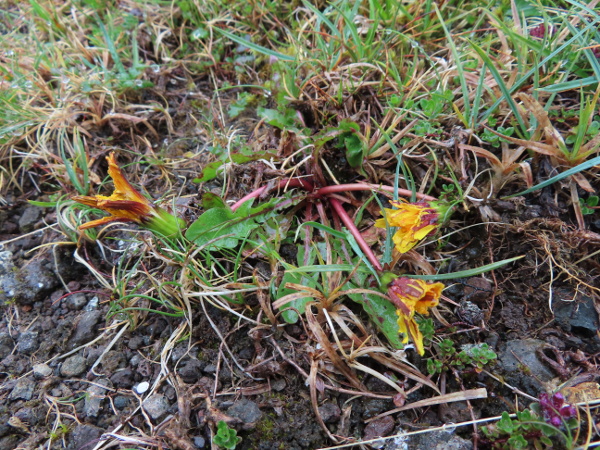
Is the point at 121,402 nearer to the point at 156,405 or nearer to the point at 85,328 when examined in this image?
the point at 156,405

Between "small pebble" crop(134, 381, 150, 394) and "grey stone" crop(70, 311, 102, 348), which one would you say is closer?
"small pebble" crop(134, 381, 150, 394)

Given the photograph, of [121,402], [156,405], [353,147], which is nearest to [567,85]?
[353,147]

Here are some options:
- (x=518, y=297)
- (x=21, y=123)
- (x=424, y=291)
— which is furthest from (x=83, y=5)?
(x=518, y=297)

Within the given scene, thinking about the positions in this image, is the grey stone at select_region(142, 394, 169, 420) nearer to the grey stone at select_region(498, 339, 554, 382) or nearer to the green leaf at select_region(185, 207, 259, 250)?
the green leaf at select_region(185, 207, 259, 250)

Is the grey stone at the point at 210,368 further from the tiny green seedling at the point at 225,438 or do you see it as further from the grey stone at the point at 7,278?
the grey stone at the point at 7,278

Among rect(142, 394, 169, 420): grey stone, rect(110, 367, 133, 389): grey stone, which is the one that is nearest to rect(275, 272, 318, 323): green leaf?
rect(142, 394, 169, 420): grey stone
